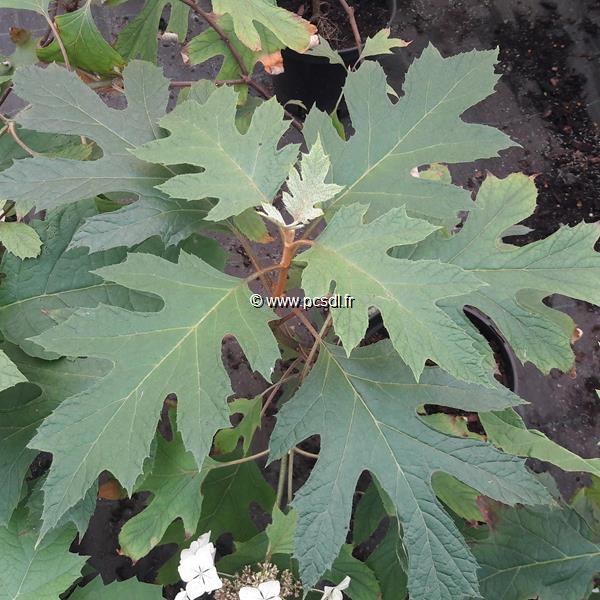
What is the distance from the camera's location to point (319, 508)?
0.75 meters

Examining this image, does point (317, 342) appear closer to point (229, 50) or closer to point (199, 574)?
point (199, 574)

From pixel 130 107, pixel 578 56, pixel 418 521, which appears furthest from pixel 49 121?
pixel 578 56

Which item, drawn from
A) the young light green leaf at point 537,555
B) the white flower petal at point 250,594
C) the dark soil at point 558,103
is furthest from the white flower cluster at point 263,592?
the dark soil at point 558,103

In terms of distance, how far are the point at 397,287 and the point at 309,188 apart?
0.58 feet

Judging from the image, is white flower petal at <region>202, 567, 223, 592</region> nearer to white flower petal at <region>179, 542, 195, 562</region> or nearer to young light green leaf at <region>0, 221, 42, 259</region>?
white flower petal at <region>179, 542, 195, 562</region>

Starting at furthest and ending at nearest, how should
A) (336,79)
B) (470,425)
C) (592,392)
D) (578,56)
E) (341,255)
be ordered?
(578,56) → (336,79) → (592,392) → (470,425) → (341,255)

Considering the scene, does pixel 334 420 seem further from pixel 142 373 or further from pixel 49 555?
pixel 49 555

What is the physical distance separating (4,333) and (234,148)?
45 centimetres

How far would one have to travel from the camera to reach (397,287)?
68 cm

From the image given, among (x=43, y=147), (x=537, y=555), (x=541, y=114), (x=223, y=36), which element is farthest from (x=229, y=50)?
(x=541, y=114)

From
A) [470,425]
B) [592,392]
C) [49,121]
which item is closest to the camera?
[49,121]

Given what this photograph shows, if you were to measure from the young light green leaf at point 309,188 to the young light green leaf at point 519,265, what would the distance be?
201 mm

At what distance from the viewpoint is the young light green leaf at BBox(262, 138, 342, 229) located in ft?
2.40

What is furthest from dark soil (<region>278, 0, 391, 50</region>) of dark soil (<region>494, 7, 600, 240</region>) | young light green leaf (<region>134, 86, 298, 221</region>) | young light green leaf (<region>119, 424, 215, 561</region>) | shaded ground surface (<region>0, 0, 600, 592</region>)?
young light green leaf (<region>119, 424, 215, 561</region>)
